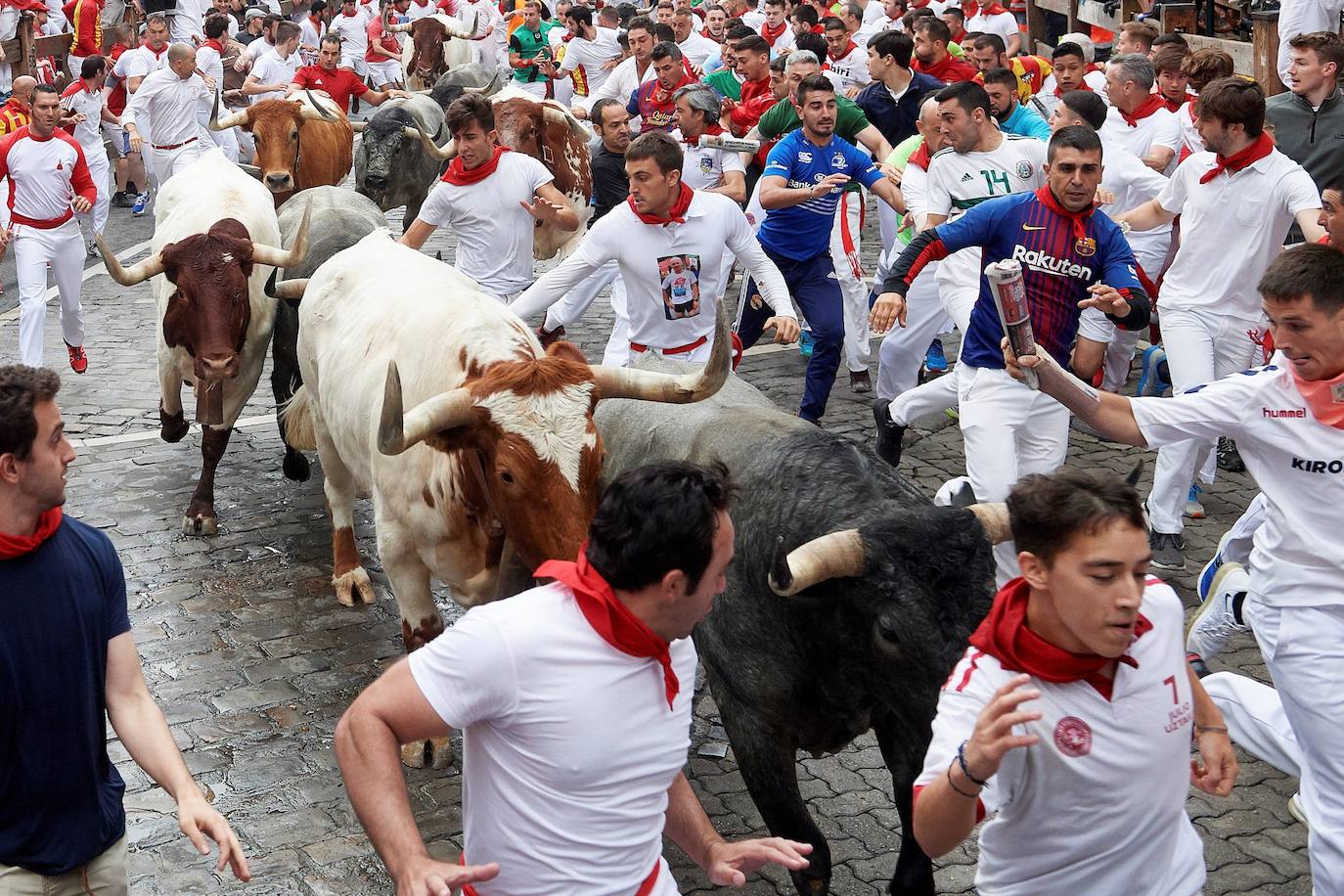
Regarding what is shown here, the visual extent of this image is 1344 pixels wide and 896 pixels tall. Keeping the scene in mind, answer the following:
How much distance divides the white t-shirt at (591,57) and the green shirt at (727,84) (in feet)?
16.9

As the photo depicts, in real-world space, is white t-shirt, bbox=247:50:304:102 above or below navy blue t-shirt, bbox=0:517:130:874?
below

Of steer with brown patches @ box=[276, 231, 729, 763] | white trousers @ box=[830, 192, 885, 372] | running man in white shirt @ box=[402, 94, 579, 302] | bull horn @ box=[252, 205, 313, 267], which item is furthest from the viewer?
white trousers @ box=[830, 192, 885, 372]

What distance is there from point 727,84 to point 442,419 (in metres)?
10.3

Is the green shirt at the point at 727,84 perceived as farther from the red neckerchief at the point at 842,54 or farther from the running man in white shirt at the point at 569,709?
the running man in white shirt at the point at 569,709

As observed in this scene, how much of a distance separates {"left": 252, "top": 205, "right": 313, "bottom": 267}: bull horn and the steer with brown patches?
73 centimetres

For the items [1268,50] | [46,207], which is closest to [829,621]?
[46,207]

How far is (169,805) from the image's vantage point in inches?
244

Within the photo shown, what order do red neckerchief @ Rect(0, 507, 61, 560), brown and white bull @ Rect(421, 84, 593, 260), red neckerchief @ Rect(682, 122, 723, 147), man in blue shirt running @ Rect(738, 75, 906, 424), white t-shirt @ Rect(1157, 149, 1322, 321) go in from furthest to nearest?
brown and white bull @ Rect(421, 84, 593, 260) < red neckerchief @ Rect(682, 122, 723, 147) < man in blue shirt running @ Rect(738, 75, 906, 424) < white t-shirt @ Rect(1157, 149, 1322, 321) < red neckerchief @ Rect(0, 507, 61, 560)

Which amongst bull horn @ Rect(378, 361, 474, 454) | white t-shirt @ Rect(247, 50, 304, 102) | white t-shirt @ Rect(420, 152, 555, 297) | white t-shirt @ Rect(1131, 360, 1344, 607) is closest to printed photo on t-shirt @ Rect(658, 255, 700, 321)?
white t-shirt @ Rect(420, 152, 555, 297)

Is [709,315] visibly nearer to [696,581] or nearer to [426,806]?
[426,806]

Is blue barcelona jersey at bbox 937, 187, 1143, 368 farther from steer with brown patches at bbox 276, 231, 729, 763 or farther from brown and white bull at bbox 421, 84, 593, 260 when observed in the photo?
brown and white bull at bbox 421, 84, 593, 260

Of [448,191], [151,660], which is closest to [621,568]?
[151,660]

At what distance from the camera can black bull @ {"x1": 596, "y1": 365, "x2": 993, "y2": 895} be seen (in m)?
4.70

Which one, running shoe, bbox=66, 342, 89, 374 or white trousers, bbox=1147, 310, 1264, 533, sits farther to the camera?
running shoe, bbox=66, 342, 89, 374
